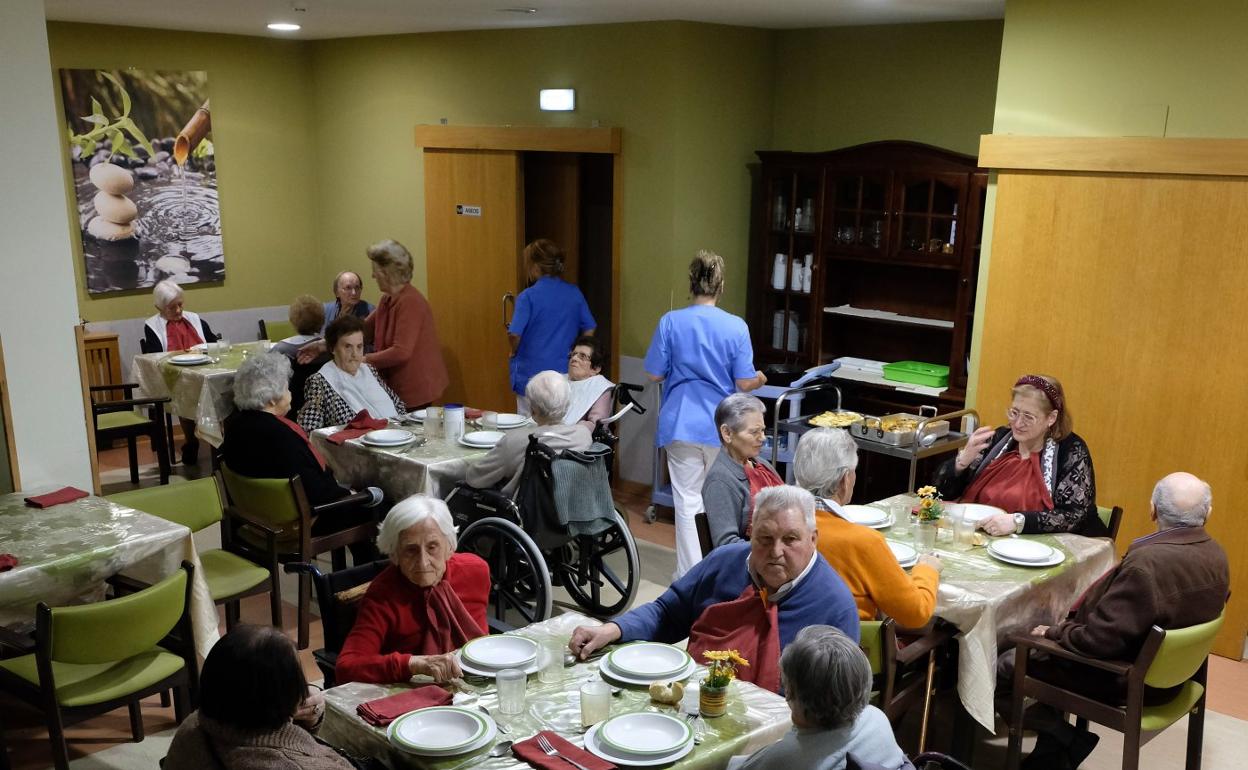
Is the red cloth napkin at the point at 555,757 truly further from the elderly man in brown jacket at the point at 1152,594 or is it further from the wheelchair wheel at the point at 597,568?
the wheelchair wheel at the point at 597,568

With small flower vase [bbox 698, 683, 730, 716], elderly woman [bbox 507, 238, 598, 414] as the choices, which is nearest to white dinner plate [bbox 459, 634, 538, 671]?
small flower vase [bbox 698, 683, 730, 716]

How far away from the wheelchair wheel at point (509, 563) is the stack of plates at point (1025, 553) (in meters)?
1.58

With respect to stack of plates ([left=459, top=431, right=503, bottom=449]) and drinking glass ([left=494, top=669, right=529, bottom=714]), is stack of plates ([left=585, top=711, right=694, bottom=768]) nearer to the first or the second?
drinking glass ([left=494, top=669, right=529, bottom=714])

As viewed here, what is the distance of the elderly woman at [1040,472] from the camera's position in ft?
12.4

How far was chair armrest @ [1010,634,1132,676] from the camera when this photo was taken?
10.1 feet

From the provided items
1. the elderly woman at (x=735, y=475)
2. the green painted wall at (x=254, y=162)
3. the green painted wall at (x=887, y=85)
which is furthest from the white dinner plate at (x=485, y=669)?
the green painted wall at (x=254, y=162)

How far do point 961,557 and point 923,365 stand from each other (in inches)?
97.8

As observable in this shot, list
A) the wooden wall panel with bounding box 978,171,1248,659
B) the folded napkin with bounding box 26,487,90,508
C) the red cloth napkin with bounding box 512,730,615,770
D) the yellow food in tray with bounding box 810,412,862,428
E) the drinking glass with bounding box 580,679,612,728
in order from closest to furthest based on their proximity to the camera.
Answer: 1. the red cloth napkin with bounding box 512,730,615,770
2. the drinking glass with bounding box 580,679,612,728
3. the folded napkin with bounding box 26,487,90,508
4. the wooden wall panel with bounding box 978,171,1248,659
5. the yellow food in tray with bounding box 810,412,862,428

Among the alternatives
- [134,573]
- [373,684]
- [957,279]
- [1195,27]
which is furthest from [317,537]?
[1195,27]

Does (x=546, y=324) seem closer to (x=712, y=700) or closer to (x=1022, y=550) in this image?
(x=1022, y=550)

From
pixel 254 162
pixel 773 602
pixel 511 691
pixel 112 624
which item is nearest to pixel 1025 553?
pixel 773 602

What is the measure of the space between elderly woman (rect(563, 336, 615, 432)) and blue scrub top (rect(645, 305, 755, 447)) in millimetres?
406

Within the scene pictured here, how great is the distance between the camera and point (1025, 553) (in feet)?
11.6

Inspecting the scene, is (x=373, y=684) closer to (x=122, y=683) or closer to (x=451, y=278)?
(x=122, y=683)
